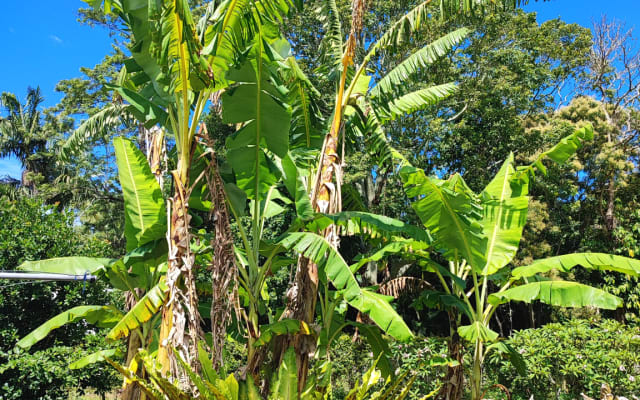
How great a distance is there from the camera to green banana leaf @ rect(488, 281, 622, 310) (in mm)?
4969

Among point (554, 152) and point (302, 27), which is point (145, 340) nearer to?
point (554, 152)

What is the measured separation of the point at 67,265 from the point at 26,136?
18971 millimetres

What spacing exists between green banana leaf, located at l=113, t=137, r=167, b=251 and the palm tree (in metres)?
18.4

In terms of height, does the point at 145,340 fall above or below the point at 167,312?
below

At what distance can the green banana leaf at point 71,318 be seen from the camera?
603 cm

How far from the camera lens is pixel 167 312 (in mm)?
4293

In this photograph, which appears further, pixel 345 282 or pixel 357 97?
pixel 357 97

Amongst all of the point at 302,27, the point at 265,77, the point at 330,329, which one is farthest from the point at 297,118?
the point at 302,27

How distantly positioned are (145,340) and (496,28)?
1306 centimetres

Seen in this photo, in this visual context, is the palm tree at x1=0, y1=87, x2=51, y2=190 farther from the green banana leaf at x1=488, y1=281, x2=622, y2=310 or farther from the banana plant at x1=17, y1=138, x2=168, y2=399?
the green banana leaf at x1=488, y1=281, x2=622, y2=310

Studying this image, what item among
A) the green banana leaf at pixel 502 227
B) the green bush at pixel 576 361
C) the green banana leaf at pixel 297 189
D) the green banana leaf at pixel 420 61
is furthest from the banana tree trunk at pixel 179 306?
the green bush at pixel 576 361

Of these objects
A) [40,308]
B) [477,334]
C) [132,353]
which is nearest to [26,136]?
[40,308]

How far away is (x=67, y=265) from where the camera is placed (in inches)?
239

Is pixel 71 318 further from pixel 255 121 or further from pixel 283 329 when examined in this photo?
pixel 255 121
